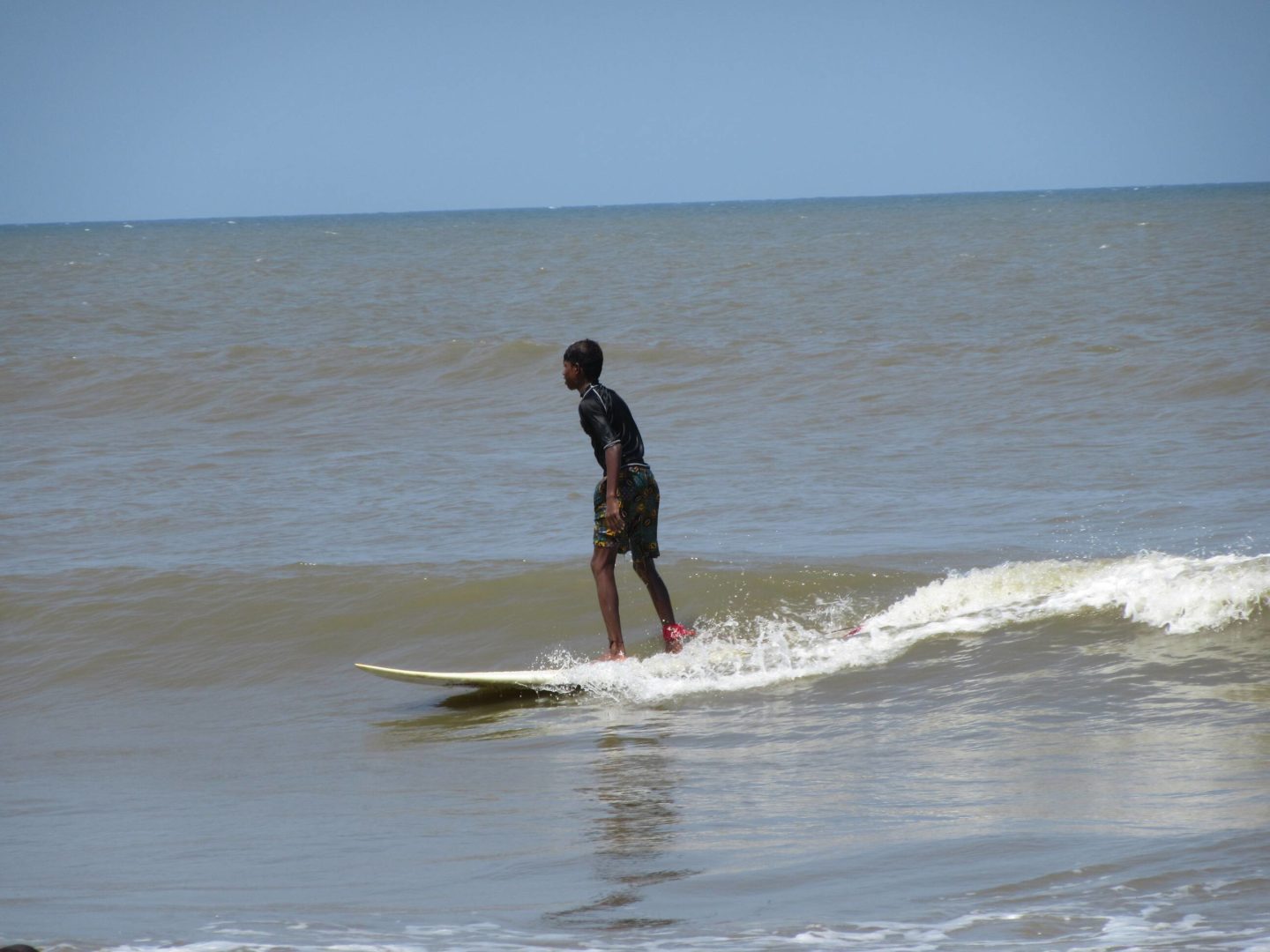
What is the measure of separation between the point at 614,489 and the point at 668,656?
0.92 m

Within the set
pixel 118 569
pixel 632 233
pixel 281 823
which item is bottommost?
pixel 281 823

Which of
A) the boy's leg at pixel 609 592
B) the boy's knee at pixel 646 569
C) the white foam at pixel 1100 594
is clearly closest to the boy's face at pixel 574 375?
the boy's leg at pixel 609 592

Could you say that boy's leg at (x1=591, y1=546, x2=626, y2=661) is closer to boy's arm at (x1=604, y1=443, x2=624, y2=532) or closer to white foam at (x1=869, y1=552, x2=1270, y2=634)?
boy's arm at (x1=604, y1=443, x2=624, y2=532)

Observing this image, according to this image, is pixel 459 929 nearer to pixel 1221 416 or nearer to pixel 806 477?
pixel 806 477

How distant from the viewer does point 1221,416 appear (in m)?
12.9

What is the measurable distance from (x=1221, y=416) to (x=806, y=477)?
4.25m

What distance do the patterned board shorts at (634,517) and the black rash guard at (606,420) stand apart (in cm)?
10

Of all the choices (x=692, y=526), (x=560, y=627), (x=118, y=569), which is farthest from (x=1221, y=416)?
(x=118, y=569)

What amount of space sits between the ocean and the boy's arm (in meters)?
0.73

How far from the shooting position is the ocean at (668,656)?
149 inches

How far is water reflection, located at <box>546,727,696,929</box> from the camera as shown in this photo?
3.72 metres

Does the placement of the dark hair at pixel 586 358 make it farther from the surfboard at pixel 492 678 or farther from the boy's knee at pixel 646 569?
the surfboard at pixel 492 678

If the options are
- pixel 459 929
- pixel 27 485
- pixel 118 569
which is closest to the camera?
pixel 459 929

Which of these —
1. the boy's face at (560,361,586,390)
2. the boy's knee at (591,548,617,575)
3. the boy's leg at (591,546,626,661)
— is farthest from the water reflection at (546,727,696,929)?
the boy's face at (560,361,586,390)
